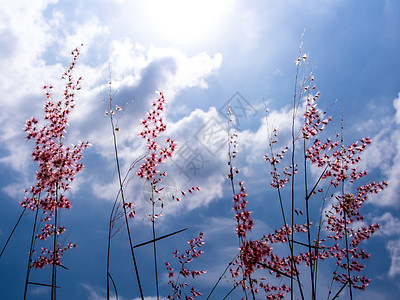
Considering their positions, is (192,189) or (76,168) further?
(76,168)

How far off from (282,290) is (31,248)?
4649 millimetres

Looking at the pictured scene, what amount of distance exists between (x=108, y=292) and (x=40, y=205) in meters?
2.23

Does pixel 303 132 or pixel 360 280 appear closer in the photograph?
pixel 303 132

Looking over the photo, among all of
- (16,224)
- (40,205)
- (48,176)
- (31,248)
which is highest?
(48,176)

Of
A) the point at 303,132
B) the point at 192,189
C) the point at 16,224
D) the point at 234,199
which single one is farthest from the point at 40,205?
the point at 303,132

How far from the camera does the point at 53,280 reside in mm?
4648

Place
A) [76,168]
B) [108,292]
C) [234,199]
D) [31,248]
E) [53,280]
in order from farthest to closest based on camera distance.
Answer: [76,168]
[234,199]
[31,248]
[53,280]
[108,292]

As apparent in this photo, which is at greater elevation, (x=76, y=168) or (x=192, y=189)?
(x=76, y=168)

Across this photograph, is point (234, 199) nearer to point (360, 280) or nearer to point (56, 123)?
point (360, 280)

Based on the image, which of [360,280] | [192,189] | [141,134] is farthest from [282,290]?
[141,134]

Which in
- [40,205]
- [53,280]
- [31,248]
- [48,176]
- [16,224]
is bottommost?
[53,280]

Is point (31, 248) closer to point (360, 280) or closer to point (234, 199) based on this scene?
point (234, 199)

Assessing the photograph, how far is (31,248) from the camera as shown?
16.3 ft

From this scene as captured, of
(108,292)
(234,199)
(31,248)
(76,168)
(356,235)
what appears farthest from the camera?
(356,235)
